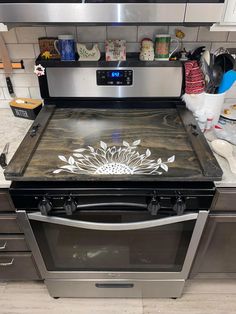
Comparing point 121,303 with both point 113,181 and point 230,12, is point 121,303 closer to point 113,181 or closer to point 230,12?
point 113,181

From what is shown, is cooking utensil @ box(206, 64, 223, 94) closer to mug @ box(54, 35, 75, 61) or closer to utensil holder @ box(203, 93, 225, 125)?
utensil holder @ box(203, 93, 225, 125)

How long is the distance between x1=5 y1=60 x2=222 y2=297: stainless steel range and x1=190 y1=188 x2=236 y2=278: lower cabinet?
83mm

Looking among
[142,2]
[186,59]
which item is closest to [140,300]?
→ [186,59]

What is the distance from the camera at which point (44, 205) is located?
922 millimetres

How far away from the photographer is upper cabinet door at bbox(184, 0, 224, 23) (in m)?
0.84

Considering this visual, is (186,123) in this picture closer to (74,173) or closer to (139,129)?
(139,129)

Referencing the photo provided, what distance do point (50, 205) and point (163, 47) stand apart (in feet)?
2.83

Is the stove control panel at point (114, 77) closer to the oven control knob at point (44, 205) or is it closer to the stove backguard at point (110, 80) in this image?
the stove backguard at point (110, 80)

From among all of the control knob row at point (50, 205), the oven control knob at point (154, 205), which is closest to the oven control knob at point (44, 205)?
the control knob row at point (50, 205)

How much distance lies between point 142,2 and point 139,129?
20.0 inches

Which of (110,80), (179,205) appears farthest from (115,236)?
(110,80)

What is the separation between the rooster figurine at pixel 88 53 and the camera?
1.20 meters

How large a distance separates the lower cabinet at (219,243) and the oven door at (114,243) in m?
0.08

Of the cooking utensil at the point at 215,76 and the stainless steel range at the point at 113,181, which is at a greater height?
the cooking utensil at the point at 215,76
